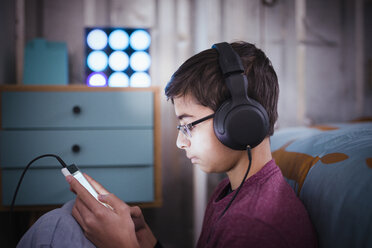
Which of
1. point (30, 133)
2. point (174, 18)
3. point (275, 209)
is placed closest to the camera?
point (275, 209)

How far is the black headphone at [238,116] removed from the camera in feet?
1.59

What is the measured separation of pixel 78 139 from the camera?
1126 millimetres

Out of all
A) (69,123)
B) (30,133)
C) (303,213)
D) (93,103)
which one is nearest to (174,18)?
(93,103)

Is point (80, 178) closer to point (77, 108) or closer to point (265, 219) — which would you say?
point (265, 219)

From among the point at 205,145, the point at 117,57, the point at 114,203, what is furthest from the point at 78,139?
the point at 205,145

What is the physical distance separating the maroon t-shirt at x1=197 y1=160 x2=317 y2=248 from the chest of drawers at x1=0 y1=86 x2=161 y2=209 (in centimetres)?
72

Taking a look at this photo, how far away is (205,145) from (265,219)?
0.20 metres

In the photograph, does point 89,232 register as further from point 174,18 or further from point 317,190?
point 174,18

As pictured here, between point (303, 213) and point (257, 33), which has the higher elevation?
point (257, 33)

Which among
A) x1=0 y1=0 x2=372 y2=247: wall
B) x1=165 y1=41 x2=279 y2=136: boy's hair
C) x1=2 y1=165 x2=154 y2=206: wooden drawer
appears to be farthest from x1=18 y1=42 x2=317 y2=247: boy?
x1=0 y1=0 x2=372 y2=247: wall

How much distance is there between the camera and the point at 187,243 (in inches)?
62.1

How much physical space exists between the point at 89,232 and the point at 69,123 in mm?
722

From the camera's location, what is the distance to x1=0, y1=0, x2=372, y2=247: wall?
4.99ft

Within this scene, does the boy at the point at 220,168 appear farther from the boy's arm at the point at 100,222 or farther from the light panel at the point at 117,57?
the light panel at the point at 117,57
